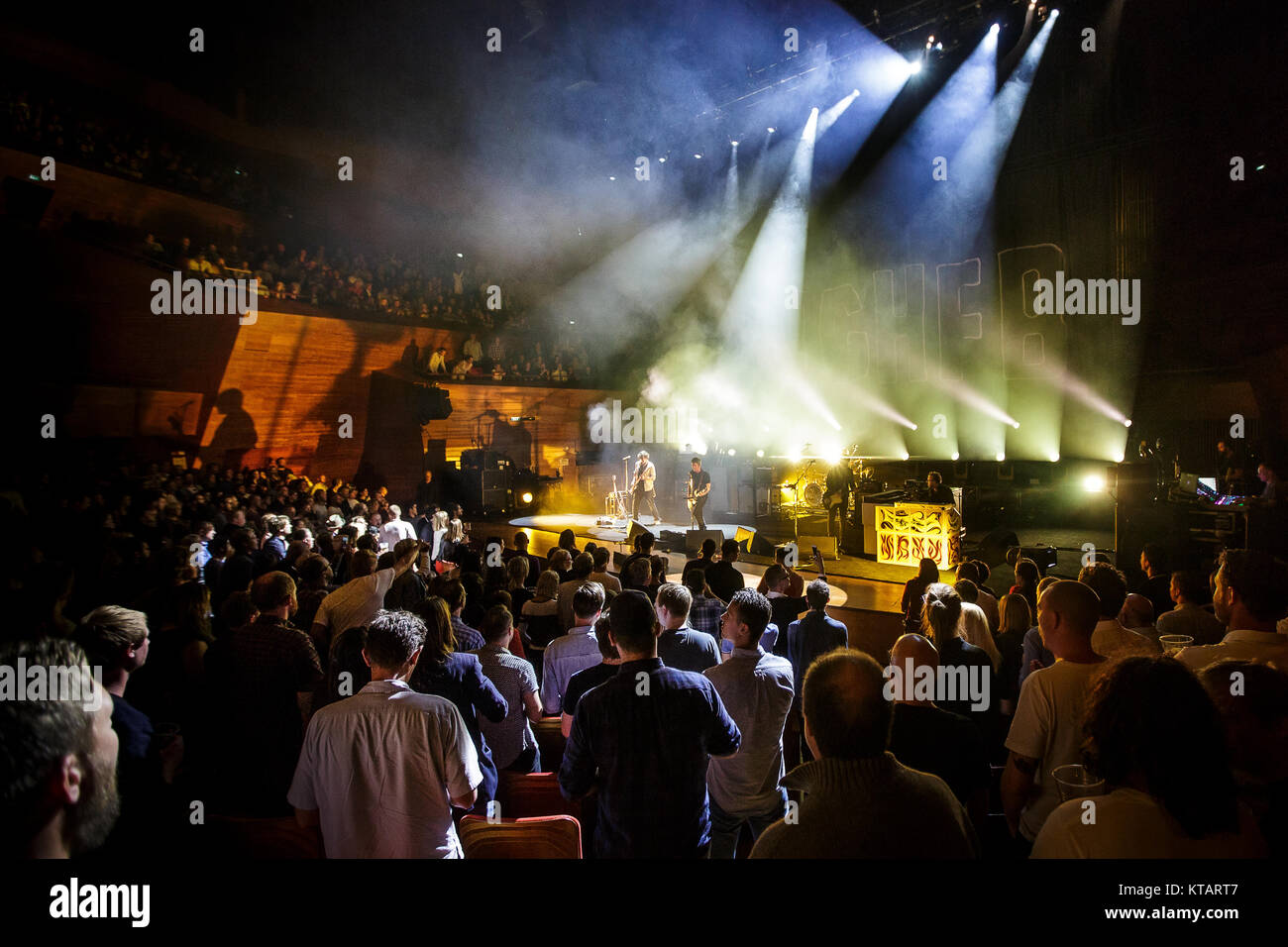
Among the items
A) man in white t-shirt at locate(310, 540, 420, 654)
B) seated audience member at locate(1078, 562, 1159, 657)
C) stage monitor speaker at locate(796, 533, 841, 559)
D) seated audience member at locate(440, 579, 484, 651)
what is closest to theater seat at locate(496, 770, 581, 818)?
seated audience member at locate(440, 579, 484, 651)

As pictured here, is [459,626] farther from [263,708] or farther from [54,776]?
[54,776]

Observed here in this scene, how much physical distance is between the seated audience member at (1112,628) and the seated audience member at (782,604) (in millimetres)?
1573

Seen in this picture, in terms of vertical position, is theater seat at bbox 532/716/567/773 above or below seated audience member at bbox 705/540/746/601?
below

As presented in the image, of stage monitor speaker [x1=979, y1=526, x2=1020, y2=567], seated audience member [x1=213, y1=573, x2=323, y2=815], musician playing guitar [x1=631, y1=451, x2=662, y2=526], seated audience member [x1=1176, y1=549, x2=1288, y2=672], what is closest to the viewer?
seated audience member [x1=1176, y1=549, x2=1288, y2=672]

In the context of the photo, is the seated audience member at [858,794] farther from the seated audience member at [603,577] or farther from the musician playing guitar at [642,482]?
the musician playing guitar at [642,482]

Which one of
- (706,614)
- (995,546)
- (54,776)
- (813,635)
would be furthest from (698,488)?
(54,776)

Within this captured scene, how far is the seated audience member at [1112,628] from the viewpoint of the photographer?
3.07 meters

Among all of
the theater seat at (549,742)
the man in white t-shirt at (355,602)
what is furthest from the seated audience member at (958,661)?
the man in white t-shirt at (355,602)

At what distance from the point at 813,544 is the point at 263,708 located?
9.66m

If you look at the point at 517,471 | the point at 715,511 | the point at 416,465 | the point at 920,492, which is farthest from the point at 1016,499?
the point at 416,465

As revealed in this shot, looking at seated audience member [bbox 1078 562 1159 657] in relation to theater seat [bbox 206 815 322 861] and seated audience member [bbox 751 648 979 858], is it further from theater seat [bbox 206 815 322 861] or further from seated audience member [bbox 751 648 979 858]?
theater seat [bbox 206 815 322 861]

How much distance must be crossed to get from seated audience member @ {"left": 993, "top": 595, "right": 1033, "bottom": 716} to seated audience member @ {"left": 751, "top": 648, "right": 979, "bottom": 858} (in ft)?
8.20

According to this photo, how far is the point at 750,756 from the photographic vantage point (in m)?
2.76

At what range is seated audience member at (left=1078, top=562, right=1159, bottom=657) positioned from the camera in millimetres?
3074
